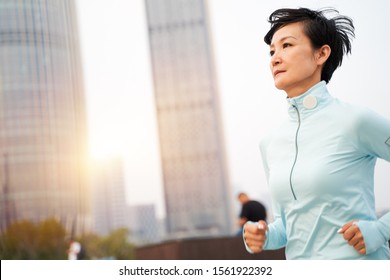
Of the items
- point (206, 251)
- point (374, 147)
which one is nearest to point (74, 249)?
point (206, 251)

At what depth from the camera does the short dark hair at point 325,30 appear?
5.14 feet

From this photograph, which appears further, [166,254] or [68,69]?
[68,69]

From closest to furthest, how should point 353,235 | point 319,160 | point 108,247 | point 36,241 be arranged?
point 353,235, point 319,160, point 36,241, point 108,247

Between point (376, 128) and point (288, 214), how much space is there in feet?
0.85

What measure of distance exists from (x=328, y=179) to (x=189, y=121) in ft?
130

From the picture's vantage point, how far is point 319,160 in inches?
Answer: 56.6

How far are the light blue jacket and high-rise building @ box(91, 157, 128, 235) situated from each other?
7768 cm

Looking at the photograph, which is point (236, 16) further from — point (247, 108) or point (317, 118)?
point (317, 118)

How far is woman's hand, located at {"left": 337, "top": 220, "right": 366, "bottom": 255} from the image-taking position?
52.0 inches

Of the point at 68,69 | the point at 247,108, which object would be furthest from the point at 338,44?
the point at 68,69

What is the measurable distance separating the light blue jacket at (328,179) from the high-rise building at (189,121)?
127 ft

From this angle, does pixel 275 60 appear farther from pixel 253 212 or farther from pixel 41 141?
pixel 41 141
